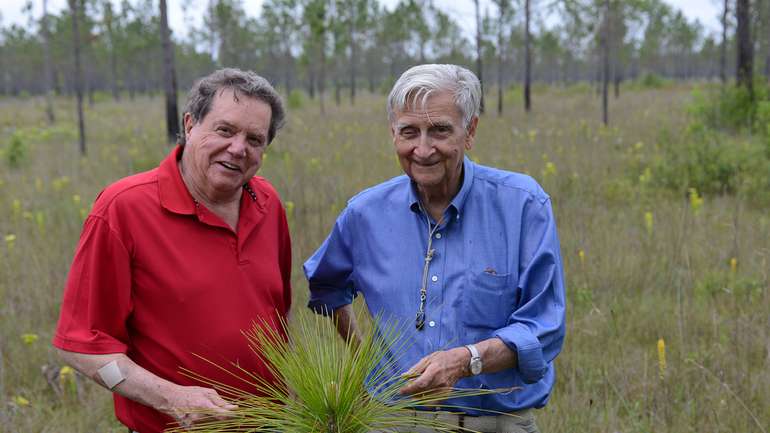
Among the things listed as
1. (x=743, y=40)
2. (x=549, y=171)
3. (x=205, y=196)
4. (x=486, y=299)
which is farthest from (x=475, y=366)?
(x=743, y=40)

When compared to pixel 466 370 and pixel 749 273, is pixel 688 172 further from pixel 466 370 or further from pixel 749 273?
pixel 466 370

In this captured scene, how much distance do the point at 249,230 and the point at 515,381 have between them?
955 millimetres

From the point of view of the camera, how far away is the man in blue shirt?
1918 millimetres

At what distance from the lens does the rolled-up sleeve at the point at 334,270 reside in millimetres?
2234

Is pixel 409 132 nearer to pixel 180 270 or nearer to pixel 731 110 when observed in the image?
pixel 180 270

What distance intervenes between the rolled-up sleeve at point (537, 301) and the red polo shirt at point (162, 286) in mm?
820

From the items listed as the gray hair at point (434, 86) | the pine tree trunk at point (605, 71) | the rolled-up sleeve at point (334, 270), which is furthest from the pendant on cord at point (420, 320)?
the pine tree trunk at point (605, 71)

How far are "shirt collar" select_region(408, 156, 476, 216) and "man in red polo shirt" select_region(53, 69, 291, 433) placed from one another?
0.50 m

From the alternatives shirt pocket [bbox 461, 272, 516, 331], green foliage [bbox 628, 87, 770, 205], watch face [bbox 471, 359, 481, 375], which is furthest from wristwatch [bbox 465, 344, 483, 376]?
green foliage [bbox 628, 87, 770, 205]

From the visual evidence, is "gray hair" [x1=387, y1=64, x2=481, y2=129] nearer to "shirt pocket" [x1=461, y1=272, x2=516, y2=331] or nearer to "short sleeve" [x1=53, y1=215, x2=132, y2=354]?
"shirt pocket" [x1=461, y1=272, x2=516, y2=331]

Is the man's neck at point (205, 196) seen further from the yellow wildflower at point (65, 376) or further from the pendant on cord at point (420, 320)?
the yellow wildflower at point (65, 376)

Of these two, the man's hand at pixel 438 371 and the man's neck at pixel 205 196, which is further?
the man's neck at pixel 205 196

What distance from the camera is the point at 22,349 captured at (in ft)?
13.6

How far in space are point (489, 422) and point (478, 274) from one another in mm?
452
